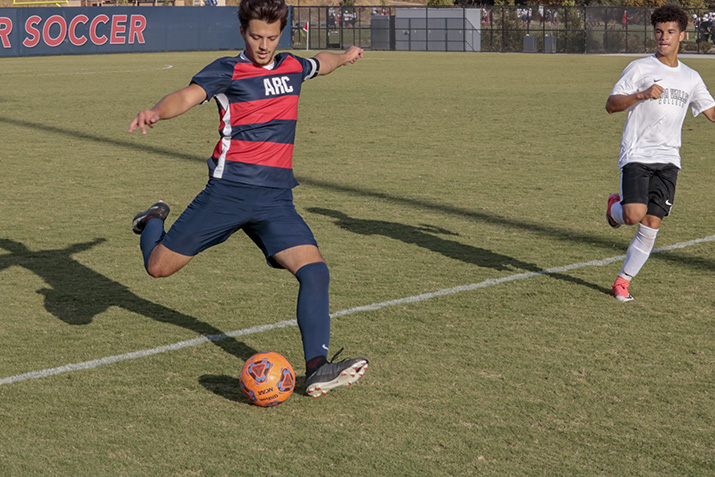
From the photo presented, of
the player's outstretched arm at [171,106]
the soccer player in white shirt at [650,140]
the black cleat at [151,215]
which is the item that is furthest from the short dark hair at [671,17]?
the black cleat at [151,215]

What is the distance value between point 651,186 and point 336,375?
9.67ft

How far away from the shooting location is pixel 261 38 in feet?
15.0

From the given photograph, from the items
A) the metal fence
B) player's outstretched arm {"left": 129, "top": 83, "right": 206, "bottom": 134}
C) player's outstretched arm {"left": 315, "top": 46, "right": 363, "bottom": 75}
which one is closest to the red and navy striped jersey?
player's outstretched arm {"left": 129, "top": 83, "right": 206, "bottom": 134}

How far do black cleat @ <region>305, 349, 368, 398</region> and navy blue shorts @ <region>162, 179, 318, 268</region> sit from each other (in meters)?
0.65

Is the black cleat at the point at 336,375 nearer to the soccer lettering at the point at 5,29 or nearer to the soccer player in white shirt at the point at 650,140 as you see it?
the soccer player in white shirt at the point at 650,140

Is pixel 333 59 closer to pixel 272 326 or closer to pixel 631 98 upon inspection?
pixel 272 326

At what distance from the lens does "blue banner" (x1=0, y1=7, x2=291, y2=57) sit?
136ft

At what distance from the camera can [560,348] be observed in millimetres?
5422

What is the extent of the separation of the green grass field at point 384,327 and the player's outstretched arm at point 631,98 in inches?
51.4

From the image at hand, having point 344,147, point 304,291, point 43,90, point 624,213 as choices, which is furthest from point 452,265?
point 43,90

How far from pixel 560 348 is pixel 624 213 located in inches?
55.2

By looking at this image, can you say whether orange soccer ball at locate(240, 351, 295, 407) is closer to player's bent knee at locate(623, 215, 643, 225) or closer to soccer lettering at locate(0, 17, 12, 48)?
player's bent knee at locate(623, 215, 643, 225)

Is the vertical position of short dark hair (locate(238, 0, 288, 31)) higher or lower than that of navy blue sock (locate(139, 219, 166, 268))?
higher

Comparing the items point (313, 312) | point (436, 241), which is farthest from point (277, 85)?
point (436, 241)
